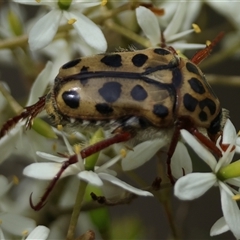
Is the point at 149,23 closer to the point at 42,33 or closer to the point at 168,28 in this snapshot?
the point at 168,28

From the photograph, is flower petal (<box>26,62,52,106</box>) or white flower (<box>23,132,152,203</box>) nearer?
white flower (<box>23,132,152,203</box>)

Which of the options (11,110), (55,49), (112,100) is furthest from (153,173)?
(112,100)

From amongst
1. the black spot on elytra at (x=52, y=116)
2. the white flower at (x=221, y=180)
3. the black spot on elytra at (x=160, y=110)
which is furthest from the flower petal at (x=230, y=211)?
the black spot on elytra at (x=52, y=116)

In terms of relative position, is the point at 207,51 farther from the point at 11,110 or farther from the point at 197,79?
the point at 11,110

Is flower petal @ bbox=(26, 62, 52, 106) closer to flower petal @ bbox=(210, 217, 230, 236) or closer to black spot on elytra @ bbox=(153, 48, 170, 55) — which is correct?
black spot on elytra @ bbox=(153, 48, 170, 55)

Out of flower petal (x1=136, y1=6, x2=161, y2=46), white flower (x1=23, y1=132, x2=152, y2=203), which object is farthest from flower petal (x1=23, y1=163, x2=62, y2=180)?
flower petal (x1=136, y1=6, x2=161, y2=46)
